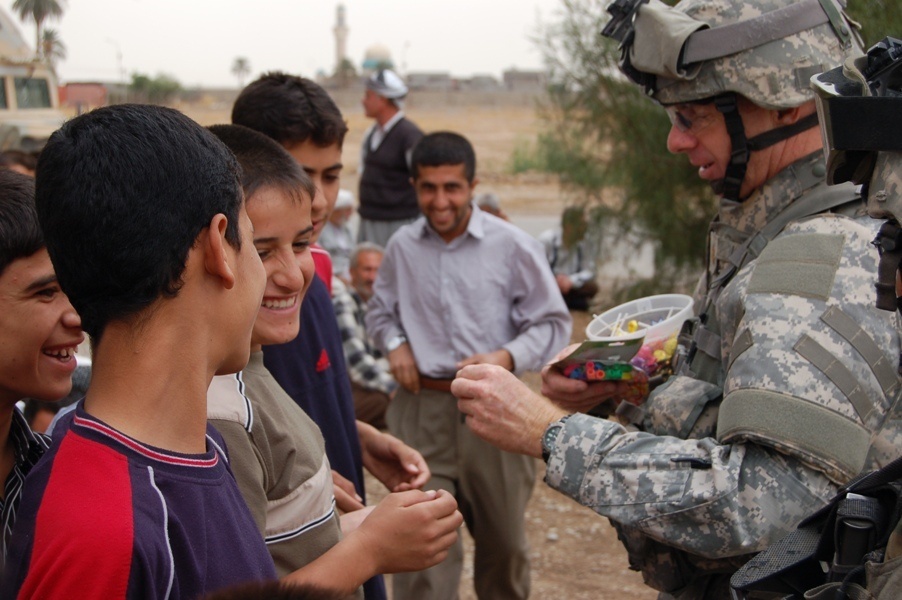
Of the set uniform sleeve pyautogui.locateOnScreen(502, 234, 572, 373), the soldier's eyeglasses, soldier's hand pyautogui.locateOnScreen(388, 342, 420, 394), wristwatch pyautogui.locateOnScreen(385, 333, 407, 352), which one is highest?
Result: the soldier's eyeglasses

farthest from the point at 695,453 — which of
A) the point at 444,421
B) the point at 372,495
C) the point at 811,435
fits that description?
the point at 372,495

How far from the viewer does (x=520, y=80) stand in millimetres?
60594

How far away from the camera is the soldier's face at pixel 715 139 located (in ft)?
8.74

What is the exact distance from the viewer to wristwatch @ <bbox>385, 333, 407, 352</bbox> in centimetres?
471

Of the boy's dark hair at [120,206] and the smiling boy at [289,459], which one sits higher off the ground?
the boy's dark hair at [120,206]

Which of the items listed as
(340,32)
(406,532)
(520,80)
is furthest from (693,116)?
(340,32)

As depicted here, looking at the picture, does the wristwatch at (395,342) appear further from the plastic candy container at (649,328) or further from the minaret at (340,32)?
the minaret at (340,32)

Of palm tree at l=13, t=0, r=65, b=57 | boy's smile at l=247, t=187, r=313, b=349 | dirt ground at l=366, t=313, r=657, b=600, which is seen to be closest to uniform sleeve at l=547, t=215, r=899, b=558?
boy's smile at l=247, t=187, r=313, b=349

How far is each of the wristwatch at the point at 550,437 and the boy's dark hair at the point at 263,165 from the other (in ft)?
2.89

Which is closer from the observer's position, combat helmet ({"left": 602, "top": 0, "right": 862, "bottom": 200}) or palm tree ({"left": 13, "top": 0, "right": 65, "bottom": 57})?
combat helmet ({"left": 602, "top": 0, "right": 862, "bottom": 200})

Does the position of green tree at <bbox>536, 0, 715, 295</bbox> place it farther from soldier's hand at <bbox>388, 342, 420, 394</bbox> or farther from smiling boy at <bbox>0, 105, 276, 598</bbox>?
smiling boy at <bbox>0, 105, 276, 598</bbox>

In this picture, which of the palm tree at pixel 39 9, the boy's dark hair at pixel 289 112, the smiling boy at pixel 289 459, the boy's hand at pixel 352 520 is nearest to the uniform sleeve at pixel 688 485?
the smiling boy at pixel 289 459

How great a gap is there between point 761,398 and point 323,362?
1.35m

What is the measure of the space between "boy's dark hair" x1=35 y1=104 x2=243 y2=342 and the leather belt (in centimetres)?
311
